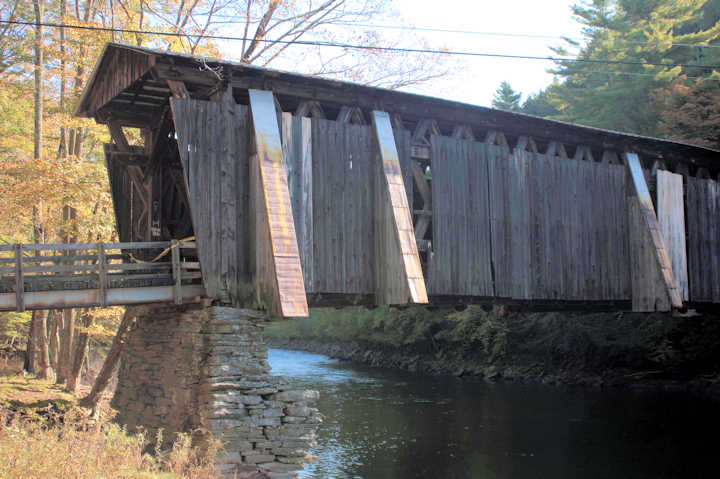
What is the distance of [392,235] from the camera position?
1102 centimetres

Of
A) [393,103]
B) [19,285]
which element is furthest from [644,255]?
[19,285]

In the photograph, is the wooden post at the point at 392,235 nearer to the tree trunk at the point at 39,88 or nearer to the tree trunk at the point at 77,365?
the tree trunk at the point at 39,88

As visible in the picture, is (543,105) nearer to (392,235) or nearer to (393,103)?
(393,103)

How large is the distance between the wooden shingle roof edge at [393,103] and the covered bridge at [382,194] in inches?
1.3

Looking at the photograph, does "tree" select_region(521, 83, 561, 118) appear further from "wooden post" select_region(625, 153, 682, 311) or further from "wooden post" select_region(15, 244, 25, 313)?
"wooden post" select_region(15, 244, 25, 313)

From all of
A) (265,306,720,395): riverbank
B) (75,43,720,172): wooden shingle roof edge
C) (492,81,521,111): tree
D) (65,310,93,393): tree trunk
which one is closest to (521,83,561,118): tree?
(492,81,521,111): tree

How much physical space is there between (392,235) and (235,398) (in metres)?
3.69

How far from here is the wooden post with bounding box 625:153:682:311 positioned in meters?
14.6

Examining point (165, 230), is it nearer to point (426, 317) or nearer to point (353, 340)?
point (426, 317)

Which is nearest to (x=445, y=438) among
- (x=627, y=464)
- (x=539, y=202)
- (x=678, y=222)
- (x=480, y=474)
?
(x=480, y=474)

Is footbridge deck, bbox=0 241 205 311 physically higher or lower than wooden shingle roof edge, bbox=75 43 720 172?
lower

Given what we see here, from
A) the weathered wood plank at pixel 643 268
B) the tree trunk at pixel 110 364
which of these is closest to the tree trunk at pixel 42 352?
the tree trunk at pixel 110 364

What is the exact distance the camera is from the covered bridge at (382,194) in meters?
10.0

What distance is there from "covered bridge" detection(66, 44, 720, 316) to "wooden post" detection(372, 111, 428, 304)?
32 mm
